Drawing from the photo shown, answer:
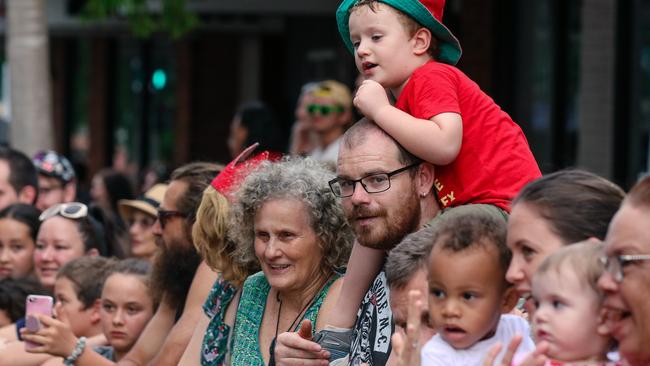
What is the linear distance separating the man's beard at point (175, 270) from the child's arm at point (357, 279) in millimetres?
1881

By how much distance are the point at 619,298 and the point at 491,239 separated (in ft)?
1.68

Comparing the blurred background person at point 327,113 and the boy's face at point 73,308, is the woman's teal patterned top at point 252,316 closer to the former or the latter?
the boy's face at point 73,308

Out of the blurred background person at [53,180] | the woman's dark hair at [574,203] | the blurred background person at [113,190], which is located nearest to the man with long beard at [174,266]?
the woman's dark hair at [574,203]

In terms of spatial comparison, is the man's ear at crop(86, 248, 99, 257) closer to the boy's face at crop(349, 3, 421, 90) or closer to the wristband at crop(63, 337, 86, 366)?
the wristband at crop(63, 337, 86, 366)

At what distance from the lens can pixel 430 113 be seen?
432 cm

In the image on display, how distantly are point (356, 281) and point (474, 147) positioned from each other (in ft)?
2.03

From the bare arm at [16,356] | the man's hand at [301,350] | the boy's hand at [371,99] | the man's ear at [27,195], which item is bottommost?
the bare arm at [16,356]

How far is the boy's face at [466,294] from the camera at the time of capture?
3555mm

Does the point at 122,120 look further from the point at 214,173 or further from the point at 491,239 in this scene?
the point at 491,239

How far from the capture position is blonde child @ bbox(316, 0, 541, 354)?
14.2ft

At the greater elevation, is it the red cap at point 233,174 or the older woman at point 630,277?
the older woman at point 630,277

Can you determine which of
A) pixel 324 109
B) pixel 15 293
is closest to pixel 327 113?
pixel 324 109

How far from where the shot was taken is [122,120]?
24922 millimetres

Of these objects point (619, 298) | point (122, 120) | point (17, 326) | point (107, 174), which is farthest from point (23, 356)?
point (122, 120)
